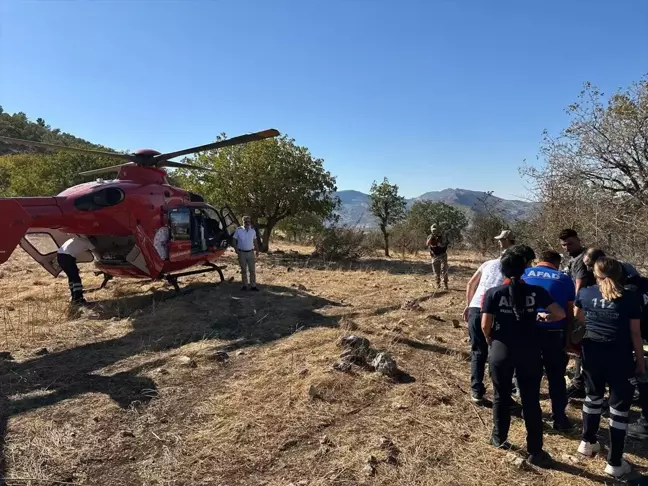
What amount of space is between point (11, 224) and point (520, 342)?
25.0ft

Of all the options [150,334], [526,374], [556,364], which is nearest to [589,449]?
[556,364]

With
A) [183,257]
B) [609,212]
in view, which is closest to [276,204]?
[183,257]

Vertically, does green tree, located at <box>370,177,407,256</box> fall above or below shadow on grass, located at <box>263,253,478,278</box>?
above

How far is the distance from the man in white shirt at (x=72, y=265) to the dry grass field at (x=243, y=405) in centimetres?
42

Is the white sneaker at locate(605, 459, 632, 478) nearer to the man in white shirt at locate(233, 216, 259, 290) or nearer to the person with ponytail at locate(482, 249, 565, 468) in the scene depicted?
the person with ponytail at locate(482, 249, 565, 468)

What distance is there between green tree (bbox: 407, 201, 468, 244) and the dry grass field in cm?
2356

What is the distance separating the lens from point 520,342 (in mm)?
3752

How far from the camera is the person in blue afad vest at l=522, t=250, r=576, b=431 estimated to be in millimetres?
4285

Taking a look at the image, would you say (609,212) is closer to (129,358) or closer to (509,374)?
(509,374)

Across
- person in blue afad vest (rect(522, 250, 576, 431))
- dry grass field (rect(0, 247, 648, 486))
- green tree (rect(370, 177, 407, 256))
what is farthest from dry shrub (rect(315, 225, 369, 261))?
person in blue afad vest (rect(522, 250, 576, 431))

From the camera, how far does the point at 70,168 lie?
29.2 m

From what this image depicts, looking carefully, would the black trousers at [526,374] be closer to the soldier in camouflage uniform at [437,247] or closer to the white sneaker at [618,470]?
the white sneaker at [618,470]

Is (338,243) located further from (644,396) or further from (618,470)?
(618,470)

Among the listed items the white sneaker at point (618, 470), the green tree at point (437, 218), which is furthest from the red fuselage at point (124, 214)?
the green tree at point (437, 218)
